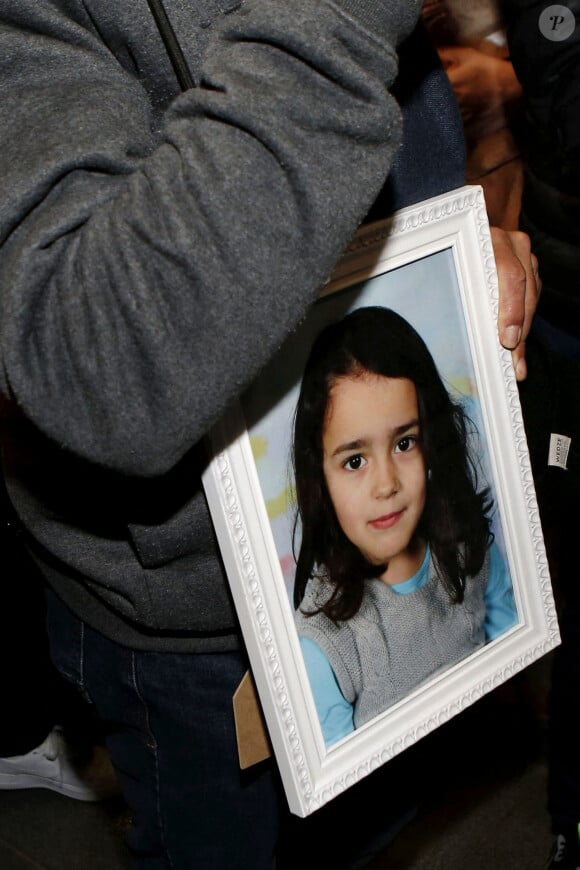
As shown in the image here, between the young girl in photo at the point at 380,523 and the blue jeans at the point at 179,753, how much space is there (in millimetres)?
165

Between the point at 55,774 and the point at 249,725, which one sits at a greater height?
the point at 249,725

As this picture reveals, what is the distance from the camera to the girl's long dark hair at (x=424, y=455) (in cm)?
85

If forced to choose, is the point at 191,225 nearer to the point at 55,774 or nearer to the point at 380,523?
the point at 380,523

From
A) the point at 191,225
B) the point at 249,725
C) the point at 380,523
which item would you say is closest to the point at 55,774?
the point at 249,725

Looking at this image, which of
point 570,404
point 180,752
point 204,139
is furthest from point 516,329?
point 180,752

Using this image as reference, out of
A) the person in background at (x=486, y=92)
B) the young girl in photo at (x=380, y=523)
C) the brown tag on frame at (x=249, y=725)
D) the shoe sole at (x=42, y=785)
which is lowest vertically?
the shoe sole at (x=42, y=785)

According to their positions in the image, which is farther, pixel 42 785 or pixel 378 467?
pixel 42 785

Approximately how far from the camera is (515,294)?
95 centimetres

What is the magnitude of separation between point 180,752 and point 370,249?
0.58 metres

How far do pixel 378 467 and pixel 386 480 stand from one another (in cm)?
2

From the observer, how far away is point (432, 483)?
940mm

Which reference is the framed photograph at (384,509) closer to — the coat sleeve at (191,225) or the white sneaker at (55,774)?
the coat sleeve at (191,225)

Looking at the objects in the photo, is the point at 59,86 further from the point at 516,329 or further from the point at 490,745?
the point at 490,745

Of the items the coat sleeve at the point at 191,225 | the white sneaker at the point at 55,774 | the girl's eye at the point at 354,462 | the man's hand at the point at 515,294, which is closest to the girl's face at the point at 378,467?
the girl's eye at the point at 354,462
